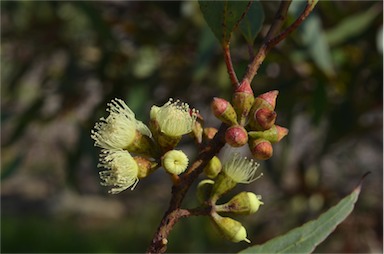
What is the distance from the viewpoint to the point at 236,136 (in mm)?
711

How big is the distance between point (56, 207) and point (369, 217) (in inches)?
173

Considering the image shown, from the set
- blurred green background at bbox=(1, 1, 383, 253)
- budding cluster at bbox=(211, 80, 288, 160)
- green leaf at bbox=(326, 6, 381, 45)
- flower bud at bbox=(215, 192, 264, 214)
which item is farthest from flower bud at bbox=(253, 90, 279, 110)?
green leaf at bbox=(326, 6, 381, 45)

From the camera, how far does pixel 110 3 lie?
255cm

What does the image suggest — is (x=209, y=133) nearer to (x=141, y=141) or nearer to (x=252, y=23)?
(x=141, y=141)

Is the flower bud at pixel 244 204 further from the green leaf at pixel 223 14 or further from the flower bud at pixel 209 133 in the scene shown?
the green leaf at pixel 223 14

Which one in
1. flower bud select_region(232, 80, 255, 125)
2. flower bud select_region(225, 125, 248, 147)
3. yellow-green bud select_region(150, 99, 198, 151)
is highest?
yellow-green bud select_region(150, 99, 198, 151)

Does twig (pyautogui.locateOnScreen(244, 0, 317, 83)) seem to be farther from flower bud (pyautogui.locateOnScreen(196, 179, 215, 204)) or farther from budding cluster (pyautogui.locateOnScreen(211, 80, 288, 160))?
flower bud (pyautogui.locateOnScreen(196, 179, 215, 204))

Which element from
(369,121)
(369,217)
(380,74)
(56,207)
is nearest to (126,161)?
(380,74)

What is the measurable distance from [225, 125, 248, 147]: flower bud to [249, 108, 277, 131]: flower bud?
0.02m

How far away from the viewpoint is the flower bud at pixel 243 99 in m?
0.73

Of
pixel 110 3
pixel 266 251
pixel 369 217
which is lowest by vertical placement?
pixel 266 251

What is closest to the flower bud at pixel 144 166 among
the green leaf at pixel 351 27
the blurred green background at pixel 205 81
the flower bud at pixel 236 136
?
the flower bud at pixel 236 136

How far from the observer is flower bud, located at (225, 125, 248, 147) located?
707 millimetres

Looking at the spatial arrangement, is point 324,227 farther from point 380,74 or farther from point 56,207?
point 56,207
